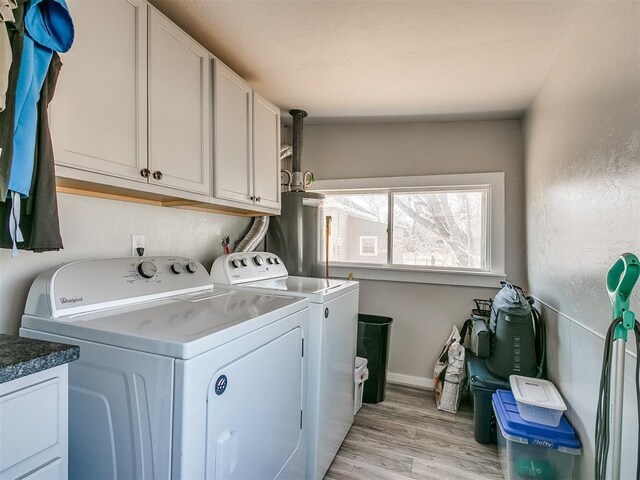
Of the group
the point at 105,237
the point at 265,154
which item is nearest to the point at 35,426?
the point at 105,237

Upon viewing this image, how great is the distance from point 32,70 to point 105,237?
79 cm

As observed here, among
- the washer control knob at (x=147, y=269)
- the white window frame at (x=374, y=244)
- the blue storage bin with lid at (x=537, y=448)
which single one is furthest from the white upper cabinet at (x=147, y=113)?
the blue storage bin with lid at (x=537, y=448)

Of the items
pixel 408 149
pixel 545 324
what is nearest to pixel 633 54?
pixel 545 324

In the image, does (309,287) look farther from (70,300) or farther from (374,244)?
(374,244)

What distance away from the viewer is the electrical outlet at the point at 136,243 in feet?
5.54

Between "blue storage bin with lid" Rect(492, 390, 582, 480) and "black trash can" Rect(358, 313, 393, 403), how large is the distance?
102cm

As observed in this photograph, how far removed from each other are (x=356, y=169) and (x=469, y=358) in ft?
6.08

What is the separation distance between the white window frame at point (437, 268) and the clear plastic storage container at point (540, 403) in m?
1.06

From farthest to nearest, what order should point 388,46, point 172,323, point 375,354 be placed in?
point 375,354
point 388,46
point 172,323

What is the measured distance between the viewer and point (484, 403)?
2109 mm

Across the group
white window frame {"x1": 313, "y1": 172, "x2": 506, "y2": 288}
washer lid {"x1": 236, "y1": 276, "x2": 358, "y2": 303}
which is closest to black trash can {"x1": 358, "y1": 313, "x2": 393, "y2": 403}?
white window frame {"x1": 313, "y1": 172, "x2": 506, "y2": 288}

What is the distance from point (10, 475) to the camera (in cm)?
73

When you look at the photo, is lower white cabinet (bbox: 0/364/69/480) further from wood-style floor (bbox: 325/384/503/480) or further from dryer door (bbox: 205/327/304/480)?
wood-style floor (bbox: 325/384/503/480)

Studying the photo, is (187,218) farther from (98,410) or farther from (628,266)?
(628,266)
